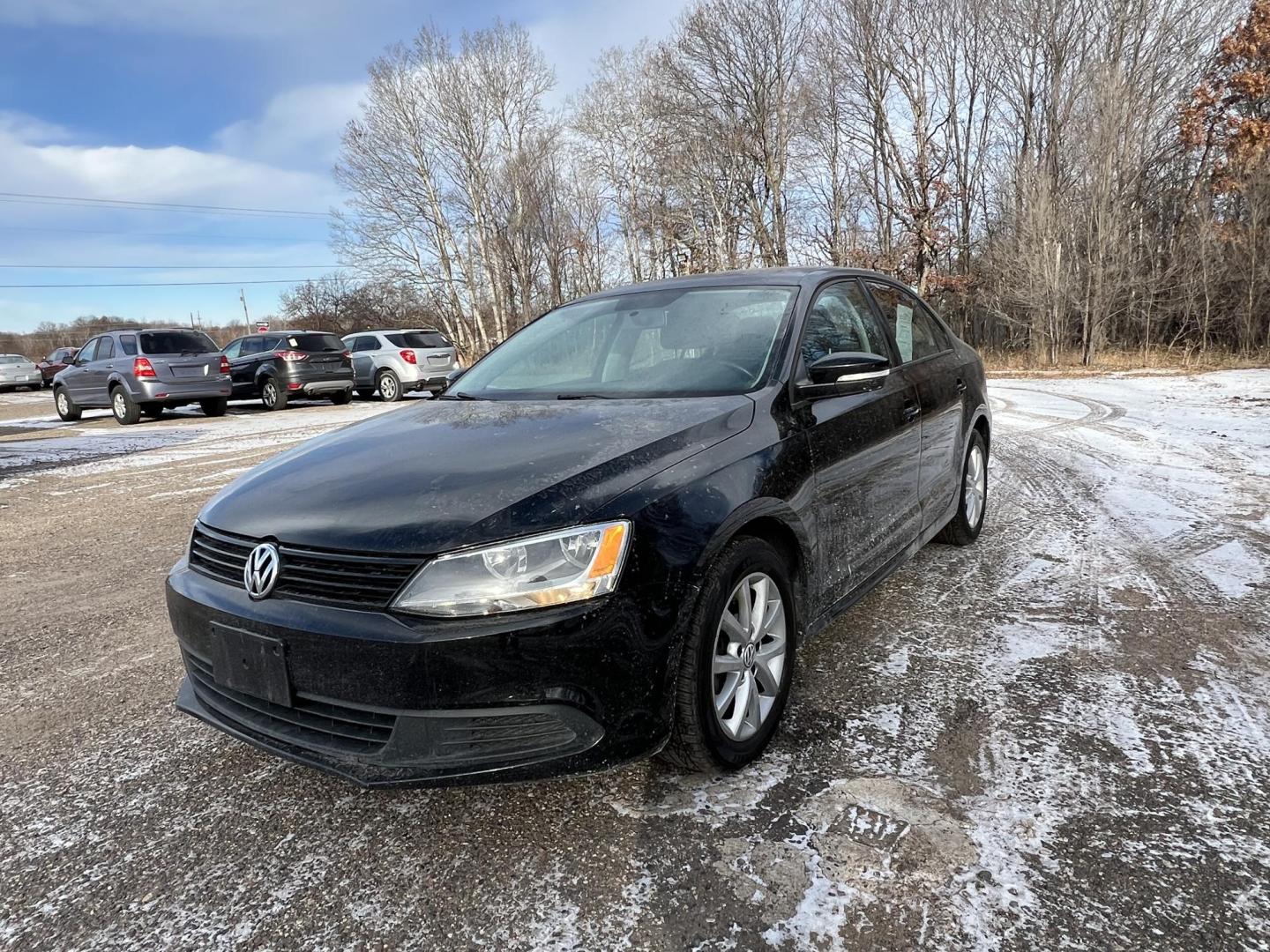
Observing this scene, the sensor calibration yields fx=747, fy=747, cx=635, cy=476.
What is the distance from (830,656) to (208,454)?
937 cm

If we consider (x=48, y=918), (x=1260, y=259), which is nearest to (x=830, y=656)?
(x=48, y=918)

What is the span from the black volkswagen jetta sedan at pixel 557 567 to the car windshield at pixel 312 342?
1552 cm

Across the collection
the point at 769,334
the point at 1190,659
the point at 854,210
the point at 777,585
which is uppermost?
the point at 854,210

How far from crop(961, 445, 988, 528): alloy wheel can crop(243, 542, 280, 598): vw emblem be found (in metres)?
3.69

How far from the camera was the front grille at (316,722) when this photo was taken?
1887 millimetres

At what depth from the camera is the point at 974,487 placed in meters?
4.54

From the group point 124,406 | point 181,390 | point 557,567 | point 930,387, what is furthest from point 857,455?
point 124,406

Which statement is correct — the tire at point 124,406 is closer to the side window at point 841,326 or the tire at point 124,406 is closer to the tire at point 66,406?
the tire at point 66,406

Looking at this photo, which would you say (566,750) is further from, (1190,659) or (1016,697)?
(1190,659)

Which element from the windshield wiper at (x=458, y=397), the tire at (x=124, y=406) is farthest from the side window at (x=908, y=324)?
the tire at (x=124, y=406)

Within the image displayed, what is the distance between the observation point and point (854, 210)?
29.5 meters

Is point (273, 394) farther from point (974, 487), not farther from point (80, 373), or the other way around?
point (974, 487)

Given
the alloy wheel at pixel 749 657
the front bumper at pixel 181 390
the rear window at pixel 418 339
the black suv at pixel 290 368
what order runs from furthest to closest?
the rear window at pixel 418 339, the black suv at pixel 290 368, the front bumper at pixel 181 390, the alloy wheel at pixel 749 657

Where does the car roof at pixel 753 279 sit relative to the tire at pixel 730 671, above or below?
above
